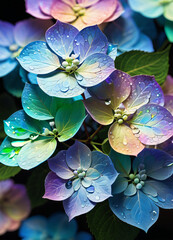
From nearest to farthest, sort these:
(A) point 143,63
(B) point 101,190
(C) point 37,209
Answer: (B) point 101,190
(A) point 143,63
(C) point 37,209

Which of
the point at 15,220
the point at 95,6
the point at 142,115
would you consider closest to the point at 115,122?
the point at 142,115

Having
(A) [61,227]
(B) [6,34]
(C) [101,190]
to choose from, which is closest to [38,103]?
(C) [101,190]

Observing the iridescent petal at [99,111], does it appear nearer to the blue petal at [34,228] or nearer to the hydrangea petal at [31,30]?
the hydrangea petal at [31,30]

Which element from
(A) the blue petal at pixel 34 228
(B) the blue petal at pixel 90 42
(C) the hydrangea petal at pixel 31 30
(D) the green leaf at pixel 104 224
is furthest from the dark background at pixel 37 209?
(B) the blue petal at pixel 90 42

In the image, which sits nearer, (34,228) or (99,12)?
(99,12)

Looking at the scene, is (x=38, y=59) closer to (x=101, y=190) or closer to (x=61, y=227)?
(x=101, y=190)
